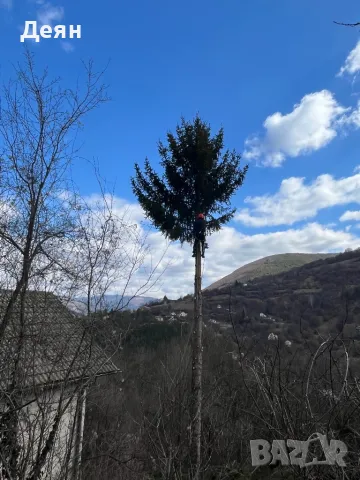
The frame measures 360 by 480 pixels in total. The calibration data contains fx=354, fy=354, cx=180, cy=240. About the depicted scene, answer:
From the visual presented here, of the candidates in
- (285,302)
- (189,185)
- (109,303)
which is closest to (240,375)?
(109,303)

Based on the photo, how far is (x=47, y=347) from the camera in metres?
3.97

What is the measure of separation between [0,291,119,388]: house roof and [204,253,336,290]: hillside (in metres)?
103

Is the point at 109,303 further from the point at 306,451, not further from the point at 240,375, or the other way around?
the point at 306,451

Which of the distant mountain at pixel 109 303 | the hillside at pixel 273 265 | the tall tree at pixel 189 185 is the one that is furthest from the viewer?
the hillside at pixel 273 265

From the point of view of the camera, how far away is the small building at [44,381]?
129 inches

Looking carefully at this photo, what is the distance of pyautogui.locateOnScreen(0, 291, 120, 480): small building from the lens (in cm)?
329

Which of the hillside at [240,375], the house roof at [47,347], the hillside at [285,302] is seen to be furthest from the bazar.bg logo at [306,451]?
the hillside at [285,302]

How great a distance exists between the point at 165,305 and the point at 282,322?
81.3 ft

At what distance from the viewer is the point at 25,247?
504 centimetres

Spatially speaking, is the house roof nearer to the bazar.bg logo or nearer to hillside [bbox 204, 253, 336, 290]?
the bazar.bg logo

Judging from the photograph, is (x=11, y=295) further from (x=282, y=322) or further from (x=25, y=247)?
(x=282, y=322)

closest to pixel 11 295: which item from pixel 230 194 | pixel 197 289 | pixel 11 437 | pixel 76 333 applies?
pixel 76 333

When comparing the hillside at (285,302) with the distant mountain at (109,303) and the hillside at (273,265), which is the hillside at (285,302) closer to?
the hillside at (273,265)

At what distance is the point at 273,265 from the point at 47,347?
125m
